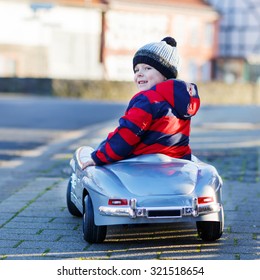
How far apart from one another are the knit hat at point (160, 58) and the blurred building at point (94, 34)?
1651 inches

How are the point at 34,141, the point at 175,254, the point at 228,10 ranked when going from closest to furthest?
1. the point at 175,254
2. the point at 34,141
3. the point at 228,10

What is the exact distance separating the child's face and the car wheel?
3.25ft

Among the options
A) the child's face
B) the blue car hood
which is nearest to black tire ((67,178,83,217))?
the blue car hood

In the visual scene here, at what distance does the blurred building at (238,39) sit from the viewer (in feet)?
177

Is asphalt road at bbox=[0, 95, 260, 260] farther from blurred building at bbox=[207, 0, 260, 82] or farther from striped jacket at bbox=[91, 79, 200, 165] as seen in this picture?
blurred building at bbox=[207, 0, 260, 82]

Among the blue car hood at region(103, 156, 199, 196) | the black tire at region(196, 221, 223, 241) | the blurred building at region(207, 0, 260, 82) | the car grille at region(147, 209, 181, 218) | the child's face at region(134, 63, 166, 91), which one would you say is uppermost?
the child's face at region(134, 63, 166, 91)

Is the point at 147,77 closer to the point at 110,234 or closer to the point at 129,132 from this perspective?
the point at 129,132

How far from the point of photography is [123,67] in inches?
2061

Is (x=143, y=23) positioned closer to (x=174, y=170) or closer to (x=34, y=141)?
(x=34, y=141)

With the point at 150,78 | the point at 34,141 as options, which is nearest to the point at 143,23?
the point at 34,141

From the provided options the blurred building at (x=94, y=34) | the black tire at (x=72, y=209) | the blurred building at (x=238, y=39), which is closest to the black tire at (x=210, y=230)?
the black tire at (x=72, y=209)

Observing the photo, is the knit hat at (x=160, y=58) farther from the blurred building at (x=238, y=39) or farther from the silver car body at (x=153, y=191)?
the blurred building at (x=238, y=39)

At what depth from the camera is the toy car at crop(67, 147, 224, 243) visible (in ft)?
18.1
